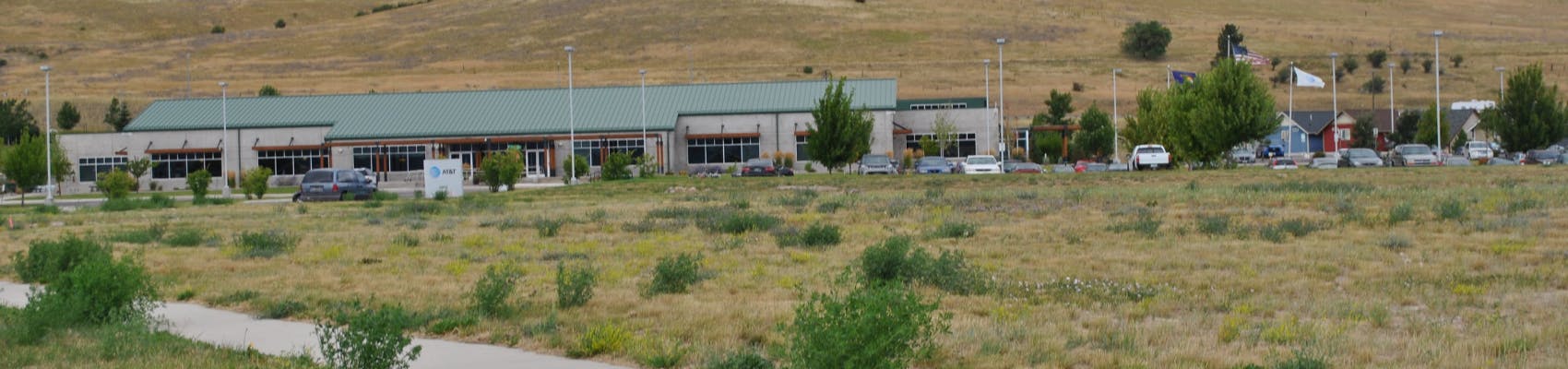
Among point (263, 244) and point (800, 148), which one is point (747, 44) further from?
point (263, 244)

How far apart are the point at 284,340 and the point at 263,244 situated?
10.9 m

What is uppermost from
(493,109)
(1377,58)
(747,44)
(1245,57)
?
(747,44)

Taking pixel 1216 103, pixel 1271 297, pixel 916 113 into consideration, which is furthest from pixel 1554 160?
pixel 1271 297

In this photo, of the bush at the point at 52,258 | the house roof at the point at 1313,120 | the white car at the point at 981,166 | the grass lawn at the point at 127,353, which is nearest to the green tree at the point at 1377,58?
the house roof at the point at 1313,120

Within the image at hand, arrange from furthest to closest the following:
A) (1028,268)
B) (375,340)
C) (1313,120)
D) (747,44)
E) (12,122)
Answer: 1. (747,44)
2. (1313,120)
3. (12,122)
4. (1028,268)
5. (375,340)

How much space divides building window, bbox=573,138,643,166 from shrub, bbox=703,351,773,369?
6397 cm

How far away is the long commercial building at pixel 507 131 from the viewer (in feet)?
247

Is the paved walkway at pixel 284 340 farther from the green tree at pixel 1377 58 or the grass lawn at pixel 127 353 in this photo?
the green tree at pixel 1377 58

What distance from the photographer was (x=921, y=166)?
57.6m

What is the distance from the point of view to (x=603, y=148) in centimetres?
7562

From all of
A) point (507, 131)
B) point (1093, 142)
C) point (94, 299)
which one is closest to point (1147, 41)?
point (1093, 142)

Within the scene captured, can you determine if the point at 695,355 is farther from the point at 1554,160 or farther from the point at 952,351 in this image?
the point at 1554,160

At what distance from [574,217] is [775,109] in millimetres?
48961

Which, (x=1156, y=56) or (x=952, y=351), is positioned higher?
(x=1156, y=56)
